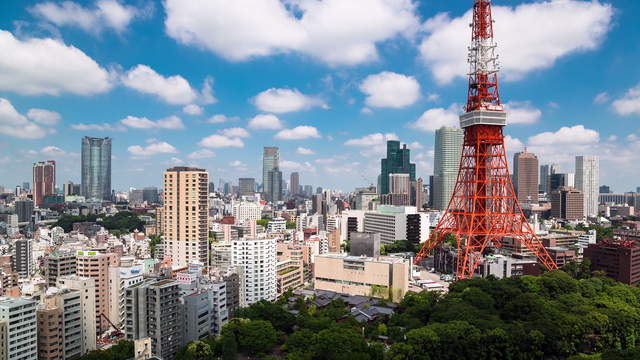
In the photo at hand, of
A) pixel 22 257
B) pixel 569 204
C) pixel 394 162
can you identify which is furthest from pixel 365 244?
pixel 394 162

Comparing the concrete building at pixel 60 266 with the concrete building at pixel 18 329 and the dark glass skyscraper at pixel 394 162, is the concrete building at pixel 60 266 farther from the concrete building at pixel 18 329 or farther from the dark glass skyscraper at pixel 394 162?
the dark glass skyscraper at pixel 394 162

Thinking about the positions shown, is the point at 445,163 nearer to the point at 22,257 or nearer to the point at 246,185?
the point at 246,185

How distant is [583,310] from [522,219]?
10698 millimetres

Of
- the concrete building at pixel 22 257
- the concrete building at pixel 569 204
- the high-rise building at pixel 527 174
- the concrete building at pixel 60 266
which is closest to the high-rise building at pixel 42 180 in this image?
the concrete building at pixel 22 257

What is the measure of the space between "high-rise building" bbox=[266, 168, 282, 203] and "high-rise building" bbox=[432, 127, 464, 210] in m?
42.8

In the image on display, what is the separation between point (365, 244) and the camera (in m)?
29.0

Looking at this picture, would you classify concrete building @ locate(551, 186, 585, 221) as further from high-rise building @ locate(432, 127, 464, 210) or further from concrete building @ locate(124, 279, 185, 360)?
concrete building @ locate(124, 279, 185, 360)

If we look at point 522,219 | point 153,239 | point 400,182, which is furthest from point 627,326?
point 400,182

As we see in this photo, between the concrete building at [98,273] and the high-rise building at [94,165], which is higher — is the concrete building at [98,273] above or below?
below

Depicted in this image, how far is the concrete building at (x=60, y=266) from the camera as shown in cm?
2495

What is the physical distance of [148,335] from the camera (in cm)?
1711

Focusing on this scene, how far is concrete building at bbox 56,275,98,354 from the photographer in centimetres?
1964

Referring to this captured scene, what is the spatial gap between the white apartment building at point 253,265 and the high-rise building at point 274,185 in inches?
3945

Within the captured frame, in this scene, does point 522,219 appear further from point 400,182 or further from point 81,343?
point 400,182
